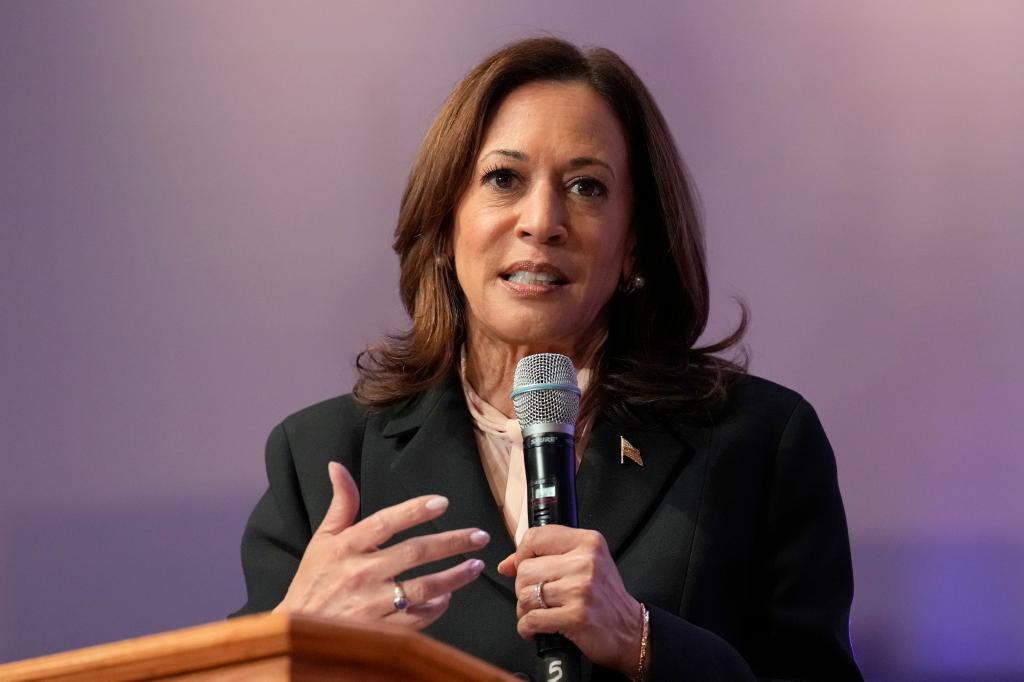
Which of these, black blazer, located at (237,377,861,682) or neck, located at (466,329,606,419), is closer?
black blazer, located at (237,377,861,682)

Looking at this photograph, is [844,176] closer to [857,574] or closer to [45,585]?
[857,574]

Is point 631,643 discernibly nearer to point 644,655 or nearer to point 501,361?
point 644,655

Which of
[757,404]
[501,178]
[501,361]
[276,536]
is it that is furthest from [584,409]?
[276,536]

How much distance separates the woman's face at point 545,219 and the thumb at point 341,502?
2.05 ft

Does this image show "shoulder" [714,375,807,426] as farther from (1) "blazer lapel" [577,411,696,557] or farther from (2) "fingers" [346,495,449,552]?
(2) "fingers" [346,495,449,552]

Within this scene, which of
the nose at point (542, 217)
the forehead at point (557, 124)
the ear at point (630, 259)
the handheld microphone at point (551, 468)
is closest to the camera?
the handheld microphone at point (551, 468)

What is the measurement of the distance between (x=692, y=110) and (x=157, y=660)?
2099 millimetres

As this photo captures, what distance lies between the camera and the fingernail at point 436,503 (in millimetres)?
1662

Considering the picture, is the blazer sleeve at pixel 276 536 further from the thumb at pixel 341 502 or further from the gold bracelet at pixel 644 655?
the gold bracelet at pixel 644 655

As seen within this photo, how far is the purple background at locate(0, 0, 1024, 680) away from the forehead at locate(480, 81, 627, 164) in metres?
0.48

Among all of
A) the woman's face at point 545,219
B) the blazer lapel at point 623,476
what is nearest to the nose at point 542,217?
the woman's face at point 545,219

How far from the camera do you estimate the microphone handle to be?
1.63 m

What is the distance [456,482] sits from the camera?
2320 millimetres

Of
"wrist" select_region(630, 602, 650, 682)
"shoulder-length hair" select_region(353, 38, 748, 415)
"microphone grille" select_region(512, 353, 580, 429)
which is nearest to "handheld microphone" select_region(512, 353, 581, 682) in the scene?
"microphone grille" select_region(512, 353, 580, 429)
